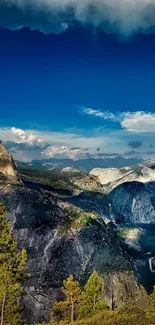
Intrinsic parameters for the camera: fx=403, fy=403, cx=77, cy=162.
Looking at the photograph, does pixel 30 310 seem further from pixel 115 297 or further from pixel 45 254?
pixel 115 297

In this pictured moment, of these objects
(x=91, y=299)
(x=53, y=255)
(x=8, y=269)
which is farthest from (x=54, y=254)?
(x=8, y=269)

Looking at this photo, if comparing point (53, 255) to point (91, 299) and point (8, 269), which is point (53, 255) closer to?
point (91, 299)

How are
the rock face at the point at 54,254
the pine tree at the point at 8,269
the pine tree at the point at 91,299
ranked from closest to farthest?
the pine tree at the point at 8,269, the pine tree at the point at 91,299, the rock face at the point at 54,254

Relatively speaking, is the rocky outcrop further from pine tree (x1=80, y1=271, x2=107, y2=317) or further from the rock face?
pine tree (x1=80, y1=271, x2=107, y2=317)

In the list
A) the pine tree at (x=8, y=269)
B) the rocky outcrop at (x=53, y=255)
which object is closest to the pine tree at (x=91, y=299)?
the pine tree at (x=8, y=269)

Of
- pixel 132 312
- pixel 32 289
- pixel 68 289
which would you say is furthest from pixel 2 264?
pixel 32 289

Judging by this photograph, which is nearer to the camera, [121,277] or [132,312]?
[132,312]

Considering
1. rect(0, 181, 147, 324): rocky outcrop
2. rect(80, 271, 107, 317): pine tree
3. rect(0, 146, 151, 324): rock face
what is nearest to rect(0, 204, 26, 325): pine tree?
rect(80, 271, 107, 317): pine tree

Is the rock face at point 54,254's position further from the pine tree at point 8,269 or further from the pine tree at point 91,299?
the pine tree at point 8,269
